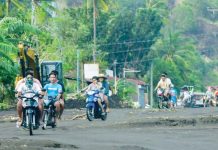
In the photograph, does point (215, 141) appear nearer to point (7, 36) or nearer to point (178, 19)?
point (7, 36)

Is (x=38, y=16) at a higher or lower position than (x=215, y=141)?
higher

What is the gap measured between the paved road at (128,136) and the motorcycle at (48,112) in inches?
8.8

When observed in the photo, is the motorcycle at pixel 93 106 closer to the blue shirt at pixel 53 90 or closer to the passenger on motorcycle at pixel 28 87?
the blue shirt at pixel 53 90

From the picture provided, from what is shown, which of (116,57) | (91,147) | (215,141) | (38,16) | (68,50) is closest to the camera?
(91,147)

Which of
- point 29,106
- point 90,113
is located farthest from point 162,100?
point 29,106

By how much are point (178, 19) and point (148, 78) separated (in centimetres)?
6745

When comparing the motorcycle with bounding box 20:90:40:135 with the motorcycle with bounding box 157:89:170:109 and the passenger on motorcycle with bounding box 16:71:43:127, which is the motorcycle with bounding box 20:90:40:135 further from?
the motorcycle with bounding box 157:89:170:109

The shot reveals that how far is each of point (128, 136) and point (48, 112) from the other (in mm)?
3872

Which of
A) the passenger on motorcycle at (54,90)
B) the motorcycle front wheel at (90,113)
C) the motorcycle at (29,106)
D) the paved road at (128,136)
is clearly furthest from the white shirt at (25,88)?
the motorcycle front wheel at (90,113)

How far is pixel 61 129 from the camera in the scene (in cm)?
2167

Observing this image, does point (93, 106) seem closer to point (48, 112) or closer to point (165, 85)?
point (48, 112)

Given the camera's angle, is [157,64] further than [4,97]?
Yes

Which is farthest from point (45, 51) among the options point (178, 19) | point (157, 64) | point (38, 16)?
point (178, 19)

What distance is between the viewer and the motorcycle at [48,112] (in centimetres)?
2162
